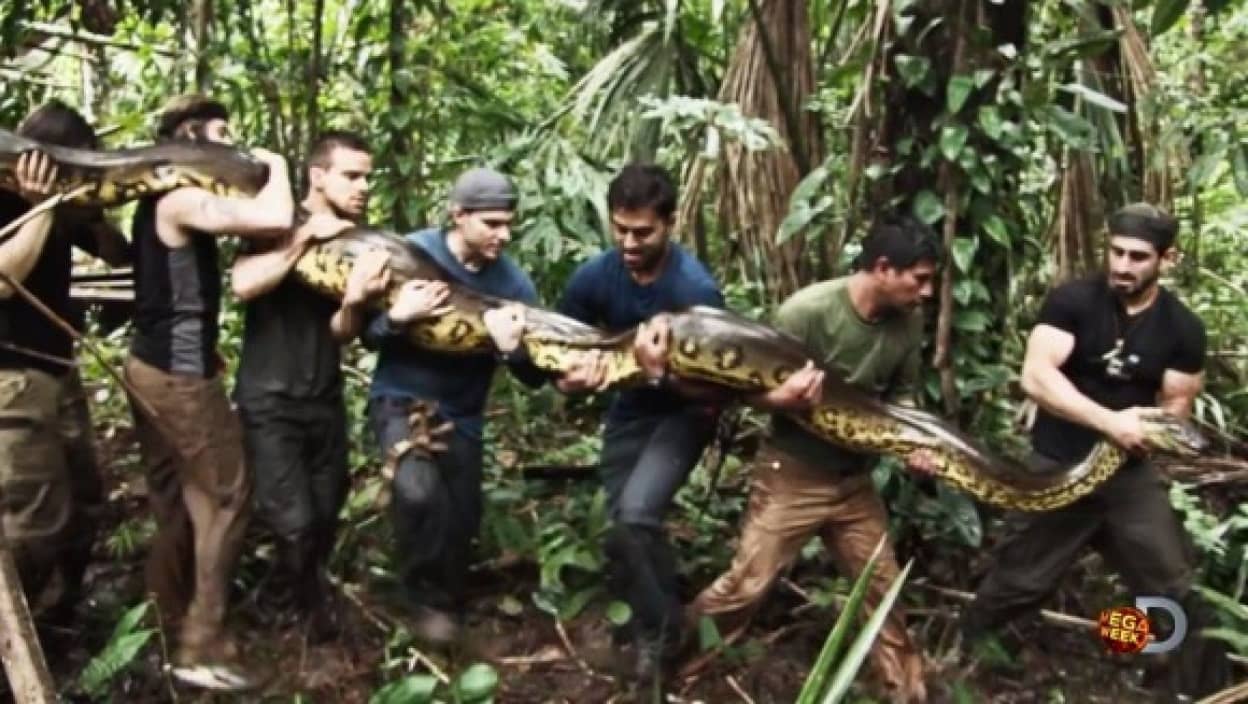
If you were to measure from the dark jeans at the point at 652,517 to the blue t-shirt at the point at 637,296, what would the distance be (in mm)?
88

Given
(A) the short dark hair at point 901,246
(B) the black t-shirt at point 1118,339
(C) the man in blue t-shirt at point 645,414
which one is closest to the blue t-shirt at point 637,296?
(C) the man in blue t-shirt at point 645,414

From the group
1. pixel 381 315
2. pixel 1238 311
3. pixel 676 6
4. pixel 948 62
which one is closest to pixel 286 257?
pixel 381 315

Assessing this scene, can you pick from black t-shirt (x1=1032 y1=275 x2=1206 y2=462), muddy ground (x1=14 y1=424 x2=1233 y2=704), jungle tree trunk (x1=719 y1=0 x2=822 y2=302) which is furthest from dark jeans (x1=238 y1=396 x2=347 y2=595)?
black t-shirt (x1=1032 y1=275 x2=1206 y2=462)

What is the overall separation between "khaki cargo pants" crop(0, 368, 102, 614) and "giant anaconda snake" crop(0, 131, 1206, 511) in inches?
28.5

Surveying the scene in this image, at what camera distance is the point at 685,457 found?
16.0 ft

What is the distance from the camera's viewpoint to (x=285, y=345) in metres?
4.95

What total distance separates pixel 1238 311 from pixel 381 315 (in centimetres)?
509

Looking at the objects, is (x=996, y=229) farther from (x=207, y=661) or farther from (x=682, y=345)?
(x=207, y=661)

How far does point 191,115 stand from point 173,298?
2.38 feet

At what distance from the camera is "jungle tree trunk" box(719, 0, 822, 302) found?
6.11 meters

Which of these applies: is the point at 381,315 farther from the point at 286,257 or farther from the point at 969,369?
the point at 969,369

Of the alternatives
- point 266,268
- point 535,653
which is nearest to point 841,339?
point 535,653

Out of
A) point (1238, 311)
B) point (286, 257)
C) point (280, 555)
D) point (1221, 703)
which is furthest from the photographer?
point (1238, 311)

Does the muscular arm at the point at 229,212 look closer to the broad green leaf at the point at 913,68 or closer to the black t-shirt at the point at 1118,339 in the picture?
the broad green leaf at the point at 913,68
